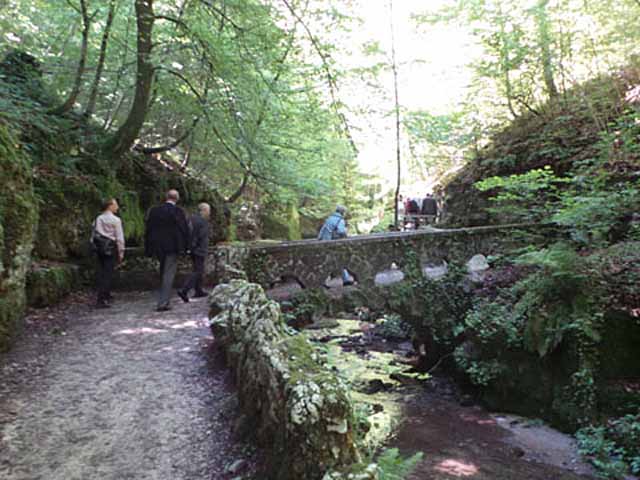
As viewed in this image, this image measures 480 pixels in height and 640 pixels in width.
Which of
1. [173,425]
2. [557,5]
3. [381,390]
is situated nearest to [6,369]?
[173,425]

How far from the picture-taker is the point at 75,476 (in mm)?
3287

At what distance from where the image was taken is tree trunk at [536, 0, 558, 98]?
12909 millimetres

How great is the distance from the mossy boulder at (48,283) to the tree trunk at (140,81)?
3434 millimetres

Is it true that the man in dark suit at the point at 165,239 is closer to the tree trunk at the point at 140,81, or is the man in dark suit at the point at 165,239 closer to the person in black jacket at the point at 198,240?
the person in black jacket at the point at 198,240

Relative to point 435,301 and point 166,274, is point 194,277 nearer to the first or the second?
point 166,274

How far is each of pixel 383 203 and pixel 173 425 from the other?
92.9 feet

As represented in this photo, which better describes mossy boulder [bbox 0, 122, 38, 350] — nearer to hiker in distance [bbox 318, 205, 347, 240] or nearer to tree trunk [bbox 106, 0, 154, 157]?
tree trunk [bbox 106, 0, 154, 157]

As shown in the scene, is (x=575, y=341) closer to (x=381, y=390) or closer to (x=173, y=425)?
(x=381, y=390)

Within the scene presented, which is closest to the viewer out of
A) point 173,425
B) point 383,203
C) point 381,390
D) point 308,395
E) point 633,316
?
point 308,395

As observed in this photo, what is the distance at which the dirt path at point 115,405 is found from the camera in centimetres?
346

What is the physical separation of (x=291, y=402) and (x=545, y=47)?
15337mm

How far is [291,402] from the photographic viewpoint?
2.89 metres

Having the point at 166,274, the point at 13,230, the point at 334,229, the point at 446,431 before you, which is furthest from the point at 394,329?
the point at 13,230

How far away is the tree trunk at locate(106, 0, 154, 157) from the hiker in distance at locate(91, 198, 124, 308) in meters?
2.56
